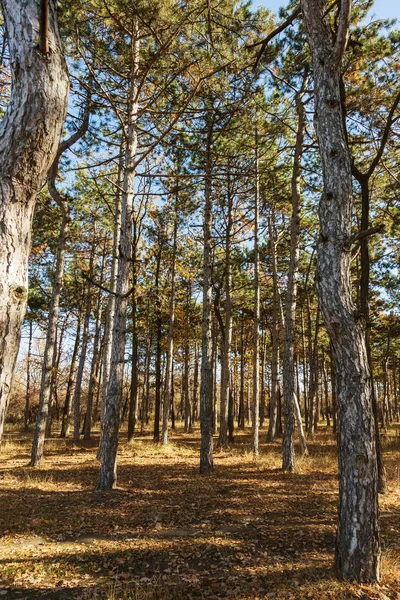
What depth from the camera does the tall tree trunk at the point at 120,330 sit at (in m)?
7.33

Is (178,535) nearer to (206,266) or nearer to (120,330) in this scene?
(120,330)

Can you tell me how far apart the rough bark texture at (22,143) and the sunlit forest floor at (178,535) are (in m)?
3.30

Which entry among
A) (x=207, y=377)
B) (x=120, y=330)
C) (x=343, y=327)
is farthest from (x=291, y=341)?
(x=343, y=327)

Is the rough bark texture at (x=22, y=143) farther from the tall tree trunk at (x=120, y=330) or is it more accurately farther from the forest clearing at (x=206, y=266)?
the tall tree trunk at (x=120, y=330)

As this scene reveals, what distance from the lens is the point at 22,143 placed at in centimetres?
201

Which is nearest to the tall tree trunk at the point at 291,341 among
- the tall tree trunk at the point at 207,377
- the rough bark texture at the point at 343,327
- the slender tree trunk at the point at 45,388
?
the tall tree trunk at the point at 207,377

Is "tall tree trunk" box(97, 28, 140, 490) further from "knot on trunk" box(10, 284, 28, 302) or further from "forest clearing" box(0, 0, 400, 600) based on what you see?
"knot on trunk" box(10, 284, 28, 302)

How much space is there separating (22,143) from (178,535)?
5.52 m

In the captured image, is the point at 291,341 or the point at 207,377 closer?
the point at 207,377

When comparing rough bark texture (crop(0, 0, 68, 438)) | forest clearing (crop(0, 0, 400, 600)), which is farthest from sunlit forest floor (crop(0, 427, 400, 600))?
rough bark texture (crop(0, 0, 68, 438))

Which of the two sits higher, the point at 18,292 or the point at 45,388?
the point at 18,292

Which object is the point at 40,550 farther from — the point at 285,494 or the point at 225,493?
the point at 285,494

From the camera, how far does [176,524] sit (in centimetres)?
564

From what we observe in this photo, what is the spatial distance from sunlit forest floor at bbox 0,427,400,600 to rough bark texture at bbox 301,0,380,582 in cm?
48
